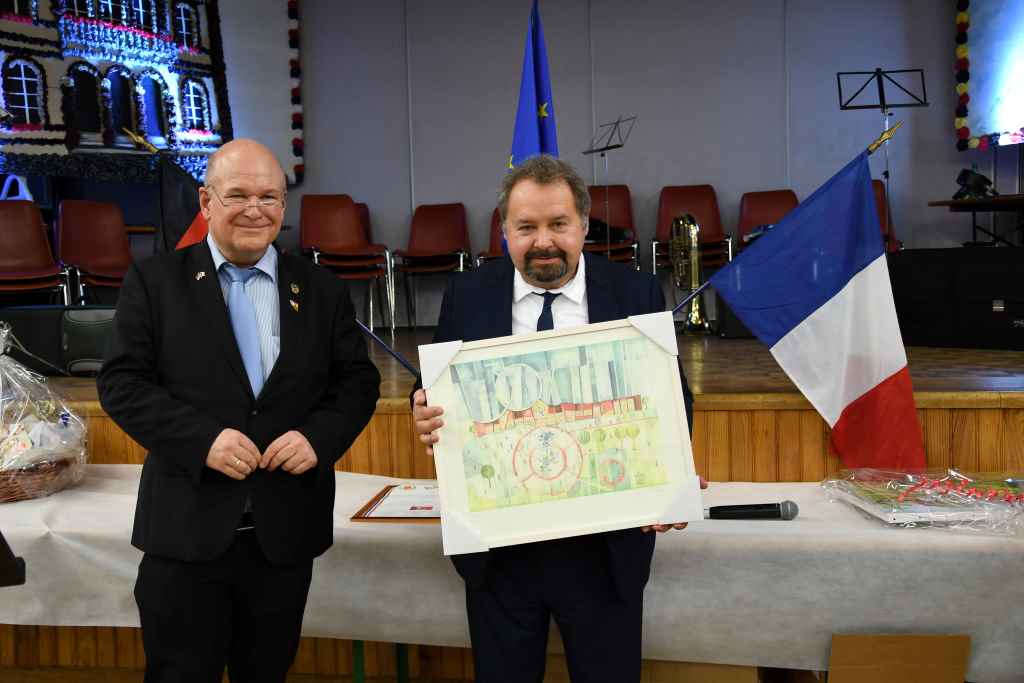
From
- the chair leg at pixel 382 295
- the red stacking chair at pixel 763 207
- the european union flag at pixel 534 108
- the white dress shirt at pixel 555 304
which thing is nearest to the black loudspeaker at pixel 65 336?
the european union flag at pixel 534 108

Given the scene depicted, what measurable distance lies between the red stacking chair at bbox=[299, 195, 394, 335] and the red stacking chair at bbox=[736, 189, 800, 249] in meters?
2.79

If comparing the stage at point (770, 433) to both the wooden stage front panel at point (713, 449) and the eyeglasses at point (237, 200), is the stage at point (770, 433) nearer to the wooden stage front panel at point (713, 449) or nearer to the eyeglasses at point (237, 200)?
the wooden stage front panel at point (713, 449)

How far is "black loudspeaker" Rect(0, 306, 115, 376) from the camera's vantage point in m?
3.80

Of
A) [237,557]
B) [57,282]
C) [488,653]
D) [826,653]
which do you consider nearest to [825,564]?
[826,653]

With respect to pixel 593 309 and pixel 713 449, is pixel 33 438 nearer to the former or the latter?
pixel 593 309

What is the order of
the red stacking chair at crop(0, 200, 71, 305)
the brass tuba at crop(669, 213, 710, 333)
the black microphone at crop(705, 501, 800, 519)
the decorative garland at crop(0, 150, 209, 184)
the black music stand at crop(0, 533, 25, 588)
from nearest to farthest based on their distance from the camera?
1. the black music stand at crop(0, 533, 25, 588)
2. the black microphone at crop(705, 501, 800, 519)
3. the red stacking chair at crop(0, 200, 71, 305)
4. the brass tuba at crop(669, 213, 710, 333)
5. the decorative garland at crop(0, 150, 209, 184)

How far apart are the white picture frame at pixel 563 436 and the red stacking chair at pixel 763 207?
5.19 meters

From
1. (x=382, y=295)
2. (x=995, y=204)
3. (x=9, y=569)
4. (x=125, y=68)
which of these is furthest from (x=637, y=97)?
(x=9, y=569)

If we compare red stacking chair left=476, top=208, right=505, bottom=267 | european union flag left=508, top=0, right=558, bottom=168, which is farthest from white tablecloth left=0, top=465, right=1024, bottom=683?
red stacking chair left=476, top=208, right=505, bottom=267

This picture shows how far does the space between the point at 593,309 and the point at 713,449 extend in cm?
127

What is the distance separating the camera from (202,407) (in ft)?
5.22

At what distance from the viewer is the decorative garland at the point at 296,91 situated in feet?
22.8

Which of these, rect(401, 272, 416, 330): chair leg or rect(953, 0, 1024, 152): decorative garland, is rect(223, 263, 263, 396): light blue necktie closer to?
rect(401, 272, 416, 330): chair leg

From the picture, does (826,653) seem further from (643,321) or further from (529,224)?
(529,224)
